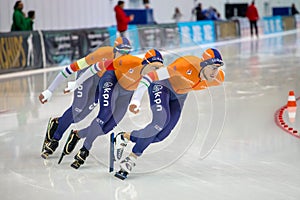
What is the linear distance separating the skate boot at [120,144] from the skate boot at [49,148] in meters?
0.69

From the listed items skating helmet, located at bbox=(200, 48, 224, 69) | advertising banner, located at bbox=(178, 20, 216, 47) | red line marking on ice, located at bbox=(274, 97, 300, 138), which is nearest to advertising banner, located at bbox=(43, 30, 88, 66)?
advertising banner, located at bbox=(178, 20, 216, 47)

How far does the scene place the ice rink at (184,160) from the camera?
482cm

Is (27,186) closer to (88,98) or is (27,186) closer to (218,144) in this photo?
(88,98)

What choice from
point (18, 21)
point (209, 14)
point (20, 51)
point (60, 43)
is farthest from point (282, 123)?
point (209, 14)

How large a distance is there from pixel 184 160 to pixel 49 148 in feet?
4.22

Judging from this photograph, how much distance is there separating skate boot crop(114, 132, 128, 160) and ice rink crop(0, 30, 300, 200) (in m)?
0.19

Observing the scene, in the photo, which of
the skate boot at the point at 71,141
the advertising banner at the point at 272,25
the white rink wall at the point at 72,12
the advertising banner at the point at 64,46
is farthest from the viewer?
the advertising banner at the point at 272,25

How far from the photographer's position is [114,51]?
18.3ft

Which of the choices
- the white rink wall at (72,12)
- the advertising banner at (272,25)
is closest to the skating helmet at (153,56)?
the white rink wall at (72,12)

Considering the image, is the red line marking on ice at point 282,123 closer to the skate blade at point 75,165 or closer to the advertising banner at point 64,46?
the skate blade at point 75,165

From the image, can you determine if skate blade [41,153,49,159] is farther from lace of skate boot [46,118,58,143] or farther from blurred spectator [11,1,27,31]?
blurred spectator [11,1,27,31]

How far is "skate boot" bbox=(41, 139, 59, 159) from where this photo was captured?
5863mm

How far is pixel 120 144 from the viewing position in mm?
5312

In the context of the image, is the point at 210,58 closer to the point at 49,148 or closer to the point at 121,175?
the point at 121,175
